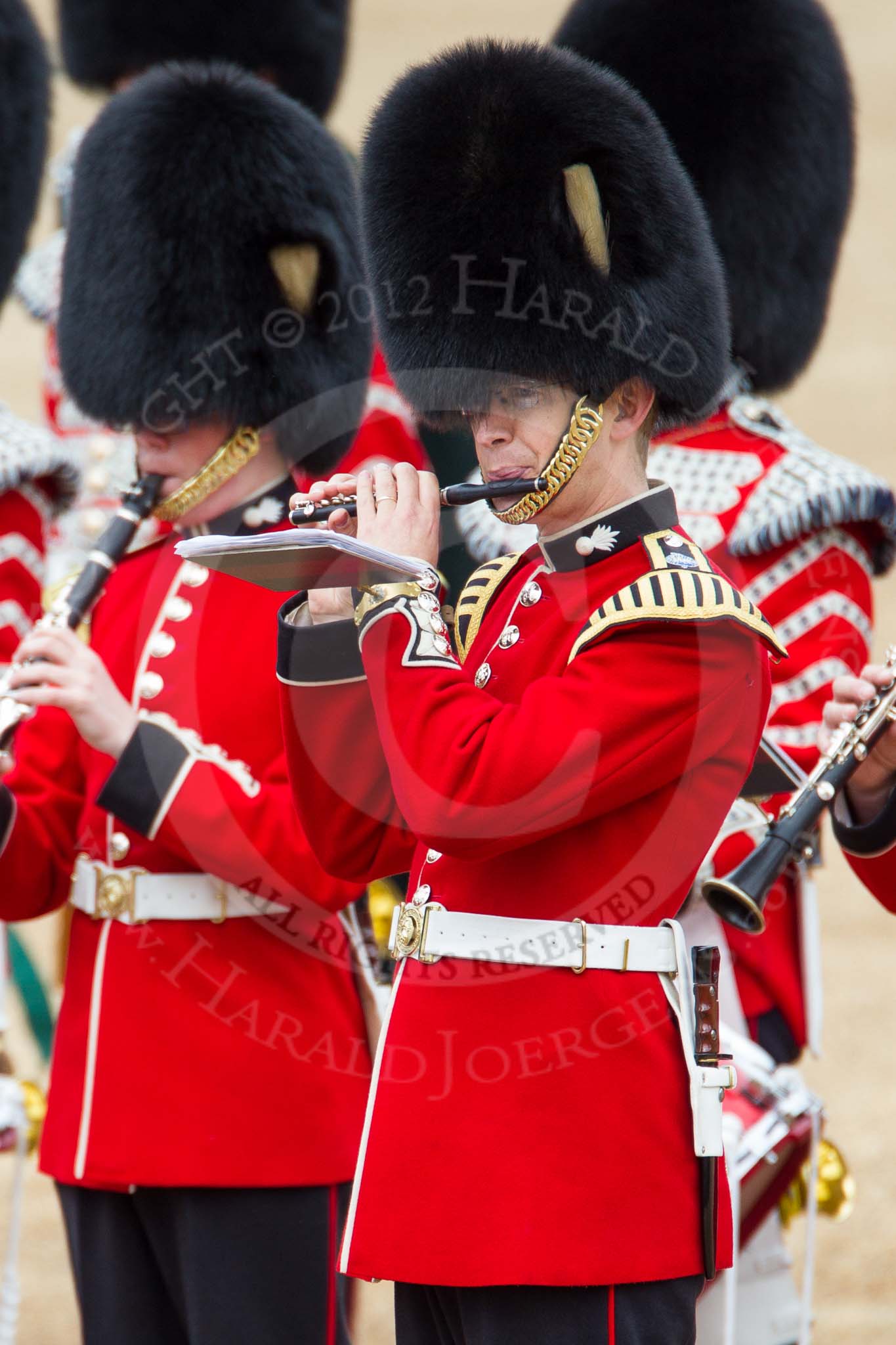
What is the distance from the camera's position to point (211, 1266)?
2.51 meters

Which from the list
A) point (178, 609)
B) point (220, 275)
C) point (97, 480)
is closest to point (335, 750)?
point (178, 609)

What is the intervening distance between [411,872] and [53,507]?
1.45 meters

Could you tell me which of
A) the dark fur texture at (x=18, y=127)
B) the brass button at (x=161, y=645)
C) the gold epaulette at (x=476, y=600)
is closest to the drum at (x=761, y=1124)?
the gold epaulette at (x=476, y=600)

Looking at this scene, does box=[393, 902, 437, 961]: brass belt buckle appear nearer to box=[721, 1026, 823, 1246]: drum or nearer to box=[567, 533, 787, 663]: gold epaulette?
box=[567, 533, 787, 663]: gold epaulette

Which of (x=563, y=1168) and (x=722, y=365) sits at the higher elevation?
(x=722, y=365)

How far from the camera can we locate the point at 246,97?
3.05 m

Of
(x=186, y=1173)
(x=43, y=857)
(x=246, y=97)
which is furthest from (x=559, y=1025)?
(x=246, y=97)

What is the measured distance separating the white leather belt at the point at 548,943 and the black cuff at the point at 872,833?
1.52ft

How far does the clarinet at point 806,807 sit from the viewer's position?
234cm

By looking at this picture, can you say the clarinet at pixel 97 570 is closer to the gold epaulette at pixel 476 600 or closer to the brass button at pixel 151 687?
the brass button at pixel 151 687

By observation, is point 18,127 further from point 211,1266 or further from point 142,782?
point 211,1266

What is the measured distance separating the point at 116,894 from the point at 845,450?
9.86 meters

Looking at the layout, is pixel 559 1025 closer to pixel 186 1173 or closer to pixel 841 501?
pixel 186 1173

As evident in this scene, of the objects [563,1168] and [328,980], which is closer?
[563,1168]
